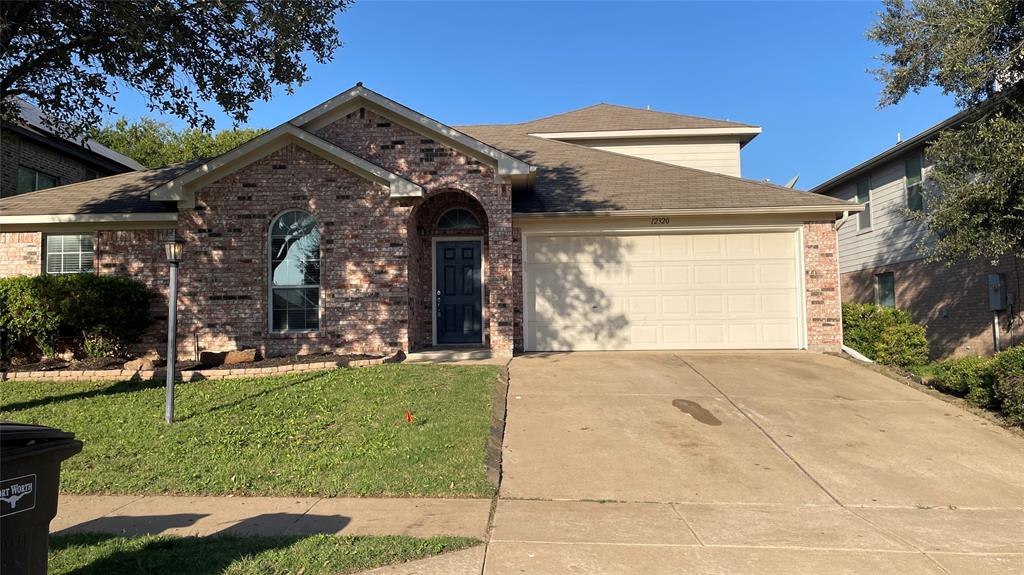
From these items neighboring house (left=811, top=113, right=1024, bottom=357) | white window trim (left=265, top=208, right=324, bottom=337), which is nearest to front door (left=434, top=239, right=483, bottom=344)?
white window trim (left=265, top=208, right=324, bottom=337)

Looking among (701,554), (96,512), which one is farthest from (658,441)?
(96,512)

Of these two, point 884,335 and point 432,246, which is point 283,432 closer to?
point 432,246

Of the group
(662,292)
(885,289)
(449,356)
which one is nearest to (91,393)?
(449,356)

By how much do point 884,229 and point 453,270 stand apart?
13138 mm

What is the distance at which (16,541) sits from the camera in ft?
9.54

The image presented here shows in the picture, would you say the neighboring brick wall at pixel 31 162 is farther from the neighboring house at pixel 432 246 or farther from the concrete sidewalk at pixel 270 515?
the concrete sidewalk at pixel 270 515

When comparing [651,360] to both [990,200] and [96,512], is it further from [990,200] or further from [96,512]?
[96,512]

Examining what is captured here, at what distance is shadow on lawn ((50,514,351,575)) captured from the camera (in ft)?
12.7

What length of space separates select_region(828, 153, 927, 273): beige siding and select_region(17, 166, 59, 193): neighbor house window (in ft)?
79.2

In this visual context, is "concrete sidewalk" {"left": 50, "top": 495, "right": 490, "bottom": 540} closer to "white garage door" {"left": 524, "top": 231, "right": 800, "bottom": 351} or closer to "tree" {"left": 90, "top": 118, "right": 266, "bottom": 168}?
"white garage door" {"left": 524, "top": 231, "right": 800, "bottom": 351}

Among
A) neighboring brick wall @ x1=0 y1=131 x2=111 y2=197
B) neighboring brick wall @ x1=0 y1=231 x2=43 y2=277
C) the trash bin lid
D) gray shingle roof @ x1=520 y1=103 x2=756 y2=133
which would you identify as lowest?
the trash bin lid

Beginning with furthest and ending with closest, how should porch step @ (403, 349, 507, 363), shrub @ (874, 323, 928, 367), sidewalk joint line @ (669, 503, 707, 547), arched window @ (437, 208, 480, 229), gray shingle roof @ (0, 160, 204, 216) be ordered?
arched window @ (437, 208, 480, 229)
gray shingle roof @ (0, 160, 204, 216)
shrub @ (874, 323, 928, 367)
porch step @ (403, 349, 507, 363)
sidewalk joint line @ (669, 503, 707, 547)

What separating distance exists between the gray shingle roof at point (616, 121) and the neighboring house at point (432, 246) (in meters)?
5.24

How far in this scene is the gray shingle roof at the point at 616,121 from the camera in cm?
1794
